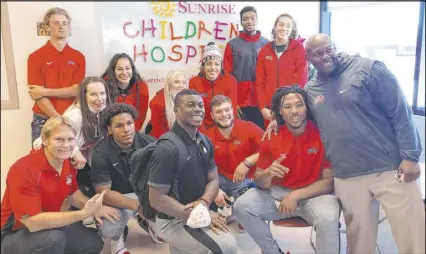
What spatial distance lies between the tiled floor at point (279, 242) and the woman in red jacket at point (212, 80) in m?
0.83

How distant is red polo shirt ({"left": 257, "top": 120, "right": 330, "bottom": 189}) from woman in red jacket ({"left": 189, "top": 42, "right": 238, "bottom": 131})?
634 millimetres

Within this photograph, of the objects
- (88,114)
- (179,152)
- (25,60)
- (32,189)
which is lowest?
(32,189)

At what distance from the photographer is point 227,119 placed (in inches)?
86.9

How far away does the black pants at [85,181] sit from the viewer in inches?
79.0

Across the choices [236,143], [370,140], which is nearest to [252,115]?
[236,143]

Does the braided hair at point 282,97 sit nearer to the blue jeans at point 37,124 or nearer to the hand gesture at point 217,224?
the hand gesture at point 217,224

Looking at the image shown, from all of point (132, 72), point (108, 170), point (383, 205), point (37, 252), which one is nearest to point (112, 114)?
point (108, 170)

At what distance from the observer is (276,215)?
1946mm

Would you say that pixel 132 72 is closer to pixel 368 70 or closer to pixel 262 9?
pixel 262 9

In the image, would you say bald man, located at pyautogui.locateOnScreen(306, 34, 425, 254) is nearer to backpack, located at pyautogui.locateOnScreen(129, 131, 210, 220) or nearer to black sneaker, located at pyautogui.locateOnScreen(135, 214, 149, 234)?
backpack, located at pyautogui.locateOnScreen(129, 131, 210, 220)

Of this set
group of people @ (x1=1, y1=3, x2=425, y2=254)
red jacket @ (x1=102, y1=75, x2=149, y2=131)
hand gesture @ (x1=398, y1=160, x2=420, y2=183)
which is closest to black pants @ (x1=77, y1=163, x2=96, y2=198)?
group of people @ (x1=1, y1=3, x2=425, y2=254)

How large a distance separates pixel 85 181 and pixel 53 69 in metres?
0.86

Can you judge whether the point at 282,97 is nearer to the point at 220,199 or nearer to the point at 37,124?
the point at 220,199

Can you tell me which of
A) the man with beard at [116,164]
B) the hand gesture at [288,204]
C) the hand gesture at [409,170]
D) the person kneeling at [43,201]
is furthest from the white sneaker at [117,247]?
the hand gesture at [409,170]
